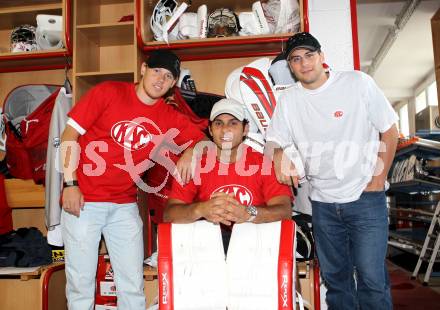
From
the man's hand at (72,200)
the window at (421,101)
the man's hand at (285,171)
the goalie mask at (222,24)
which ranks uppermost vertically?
the window at (421,101)

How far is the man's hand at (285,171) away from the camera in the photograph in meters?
2.04

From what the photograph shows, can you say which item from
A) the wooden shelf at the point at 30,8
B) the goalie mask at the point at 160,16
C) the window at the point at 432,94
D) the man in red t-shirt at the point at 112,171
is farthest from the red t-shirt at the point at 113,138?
the window at the point at 432,94

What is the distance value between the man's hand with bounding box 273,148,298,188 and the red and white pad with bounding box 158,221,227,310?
0.44 meters

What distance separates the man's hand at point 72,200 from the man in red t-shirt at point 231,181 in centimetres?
43

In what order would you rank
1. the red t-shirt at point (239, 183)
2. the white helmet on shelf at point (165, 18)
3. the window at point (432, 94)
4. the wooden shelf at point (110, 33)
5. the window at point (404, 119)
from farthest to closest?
1. the window at point (404, 119)
2. the window at point (432, 94)
3. the wooden shelf at point (110, 33)
4. the white helmet on shelf at point (165, 18)
5. the red t-shirt at point (239, 183)

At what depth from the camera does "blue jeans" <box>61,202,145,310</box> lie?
2133 mm

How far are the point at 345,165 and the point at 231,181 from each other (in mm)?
561

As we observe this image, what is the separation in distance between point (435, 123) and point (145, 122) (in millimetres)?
5592

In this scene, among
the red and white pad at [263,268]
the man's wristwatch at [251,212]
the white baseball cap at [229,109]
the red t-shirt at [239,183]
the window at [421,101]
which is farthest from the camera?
the window at [421,101]

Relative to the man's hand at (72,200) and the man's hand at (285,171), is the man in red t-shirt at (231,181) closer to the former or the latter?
the man's hand at (285,171)

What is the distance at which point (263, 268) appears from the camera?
5.52 ft

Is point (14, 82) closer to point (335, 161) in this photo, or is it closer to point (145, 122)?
point (145, 122)

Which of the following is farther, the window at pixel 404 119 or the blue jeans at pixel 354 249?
the window at pixel 404 119

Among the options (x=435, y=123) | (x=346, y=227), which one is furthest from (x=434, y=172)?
(x=346, y=227)
